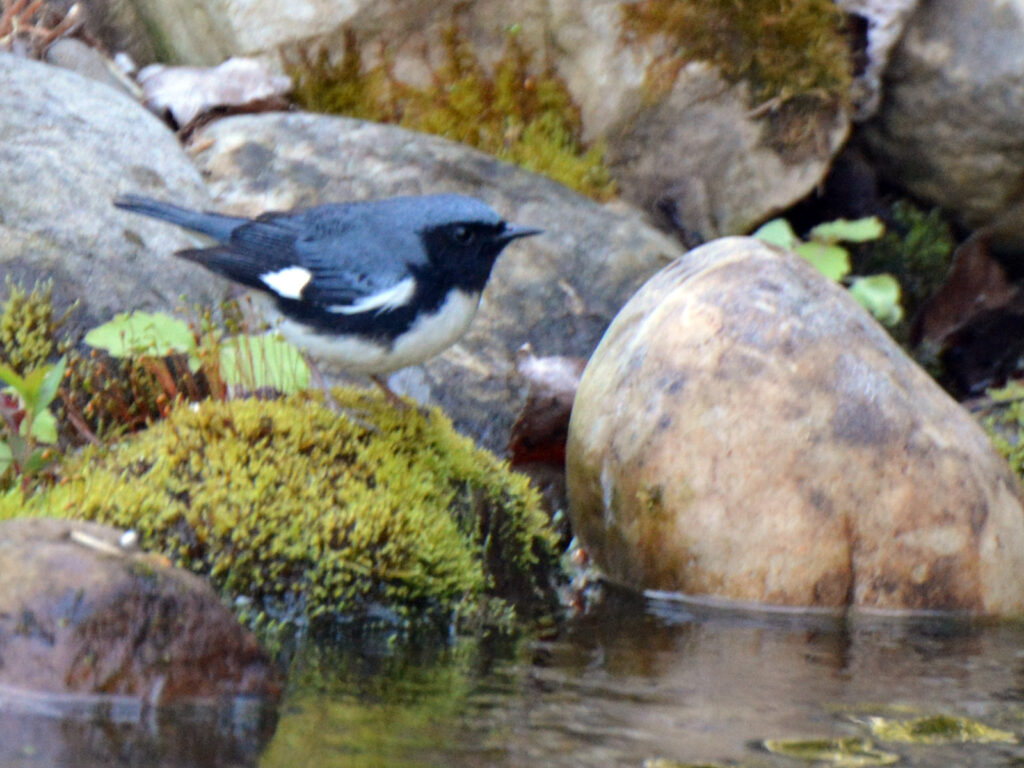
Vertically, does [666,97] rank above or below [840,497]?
above

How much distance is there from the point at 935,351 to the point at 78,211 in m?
5.31

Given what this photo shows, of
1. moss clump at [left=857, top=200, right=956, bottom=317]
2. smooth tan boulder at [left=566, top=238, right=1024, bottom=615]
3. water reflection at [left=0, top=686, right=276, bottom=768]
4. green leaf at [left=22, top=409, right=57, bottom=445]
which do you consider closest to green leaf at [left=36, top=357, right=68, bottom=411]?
green leaf at [left=22, top=409, right=57, bottom=445]

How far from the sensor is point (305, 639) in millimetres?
3641

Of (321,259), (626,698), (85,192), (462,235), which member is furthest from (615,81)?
(626,698)

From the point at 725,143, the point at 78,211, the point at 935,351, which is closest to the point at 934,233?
the point at 935,351

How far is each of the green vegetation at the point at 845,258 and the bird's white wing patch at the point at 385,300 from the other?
11.3ft

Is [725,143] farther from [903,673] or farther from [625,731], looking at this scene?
[625,731]

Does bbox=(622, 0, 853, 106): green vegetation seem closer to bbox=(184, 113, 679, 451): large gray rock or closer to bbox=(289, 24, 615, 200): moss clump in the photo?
bbox=(289, 24, 615, 200): moss clump

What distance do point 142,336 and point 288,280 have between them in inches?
30.8

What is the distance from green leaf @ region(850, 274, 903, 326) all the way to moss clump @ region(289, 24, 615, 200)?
164 cm

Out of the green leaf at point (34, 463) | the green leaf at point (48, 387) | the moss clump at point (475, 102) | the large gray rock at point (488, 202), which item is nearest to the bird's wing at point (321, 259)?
the green leaf at point (48, 387)

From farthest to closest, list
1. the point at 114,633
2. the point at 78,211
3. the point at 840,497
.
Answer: the point at 78,211, the point at 840,497, the point at 114,633

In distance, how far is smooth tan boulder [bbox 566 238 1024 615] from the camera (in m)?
4.37

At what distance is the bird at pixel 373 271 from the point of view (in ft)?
13.4
